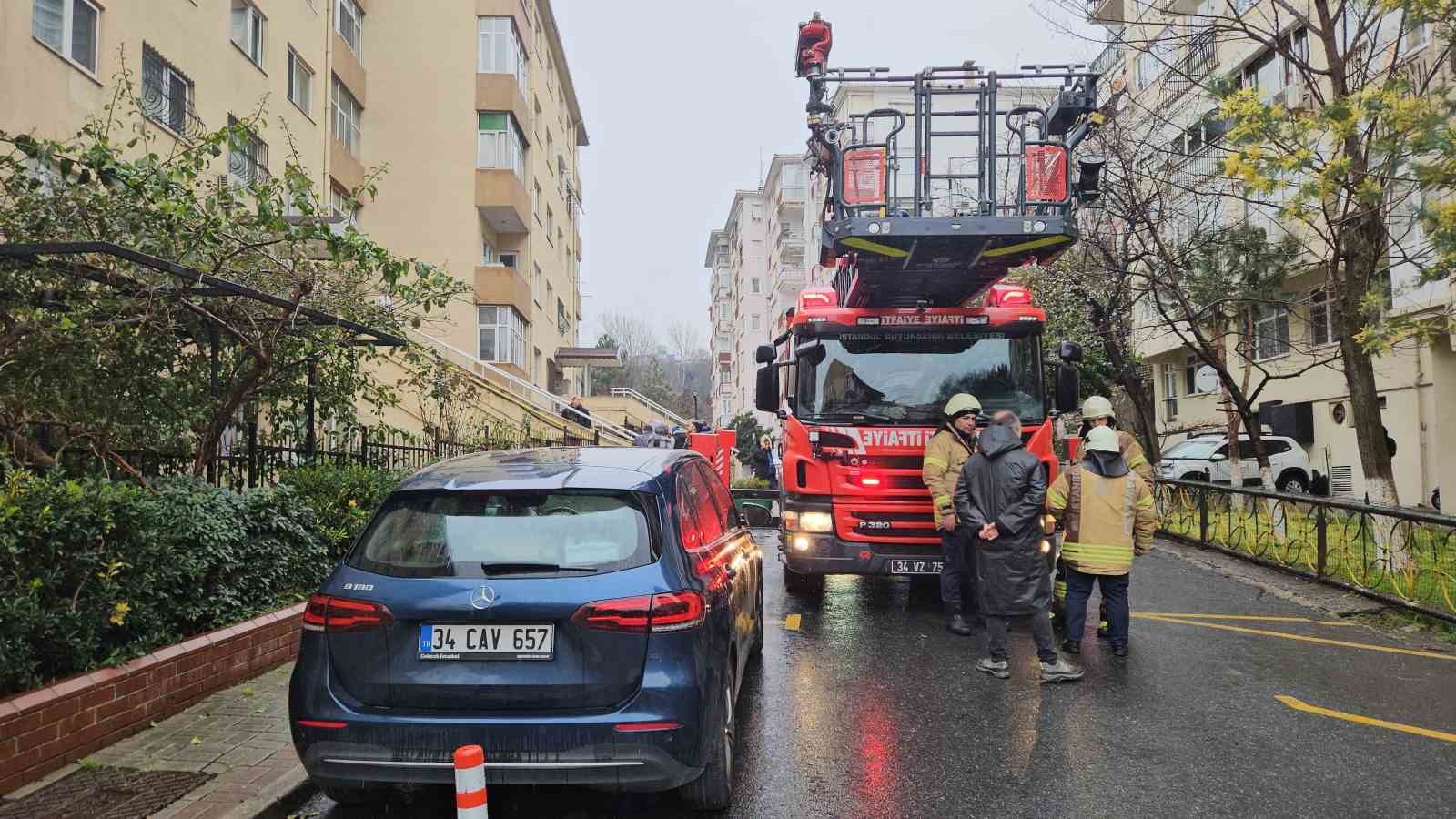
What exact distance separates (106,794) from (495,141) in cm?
2627

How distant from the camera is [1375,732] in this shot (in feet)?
17.6

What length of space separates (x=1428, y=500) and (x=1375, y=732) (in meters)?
17.5

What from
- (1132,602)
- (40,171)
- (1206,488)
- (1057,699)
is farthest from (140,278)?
(1206,488)

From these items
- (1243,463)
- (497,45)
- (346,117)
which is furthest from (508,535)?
(497,45)

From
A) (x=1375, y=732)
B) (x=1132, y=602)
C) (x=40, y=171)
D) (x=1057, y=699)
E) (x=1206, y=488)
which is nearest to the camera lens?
(x=1375, y=732)

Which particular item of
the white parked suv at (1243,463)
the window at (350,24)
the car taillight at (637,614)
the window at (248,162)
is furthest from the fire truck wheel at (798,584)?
the window at (350,24)

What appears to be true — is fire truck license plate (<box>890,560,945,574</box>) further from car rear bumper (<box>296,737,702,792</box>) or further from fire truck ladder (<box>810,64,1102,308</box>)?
car rear bumper (<box>296,737,702,792</box>)

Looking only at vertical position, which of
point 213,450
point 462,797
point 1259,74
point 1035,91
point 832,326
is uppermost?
point 1259,74

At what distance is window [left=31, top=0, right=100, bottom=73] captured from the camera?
1213 cm

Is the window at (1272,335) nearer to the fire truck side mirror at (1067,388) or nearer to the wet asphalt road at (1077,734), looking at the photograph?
the fire truck side mirror at (1067,388)

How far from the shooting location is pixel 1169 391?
31.4 meters

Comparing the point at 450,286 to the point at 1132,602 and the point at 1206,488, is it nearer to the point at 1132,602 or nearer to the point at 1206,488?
the point at 1132,602

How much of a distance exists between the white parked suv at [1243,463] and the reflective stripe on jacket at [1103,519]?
16.7 meters

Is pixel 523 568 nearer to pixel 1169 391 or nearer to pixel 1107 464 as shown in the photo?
pixel 1107 464
